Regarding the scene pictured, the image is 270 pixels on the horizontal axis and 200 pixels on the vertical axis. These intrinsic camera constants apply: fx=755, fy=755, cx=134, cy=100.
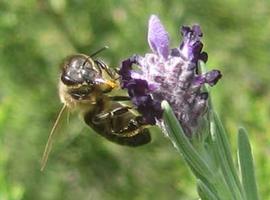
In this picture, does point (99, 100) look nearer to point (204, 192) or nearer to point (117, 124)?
point (117, 124)

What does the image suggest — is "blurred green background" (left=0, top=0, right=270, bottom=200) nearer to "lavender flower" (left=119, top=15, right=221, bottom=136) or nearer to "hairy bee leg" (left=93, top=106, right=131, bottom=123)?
"hairy bee leg" (left=93, top=106, right=131, bottom=123)

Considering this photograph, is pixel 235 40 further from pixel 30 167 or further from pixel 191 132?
pixel 191 132

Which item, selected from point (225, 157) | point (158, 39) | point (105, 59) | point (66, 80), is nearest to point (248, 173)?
point (225, 157)

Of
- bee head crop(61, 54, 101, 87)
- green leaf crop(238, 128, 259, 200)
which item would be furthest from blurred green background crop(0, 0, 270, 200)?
green leaf crop(238, 128, 259, 200)

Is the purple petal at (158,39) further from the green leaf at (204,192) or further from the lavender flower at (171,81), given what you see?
the green leaf at (204,192)

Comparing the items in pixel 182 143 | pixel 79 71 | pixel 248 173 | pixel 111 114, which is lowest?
pixel 248 173

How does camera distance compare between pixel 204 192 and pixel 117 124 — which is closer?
pixel 204 192
